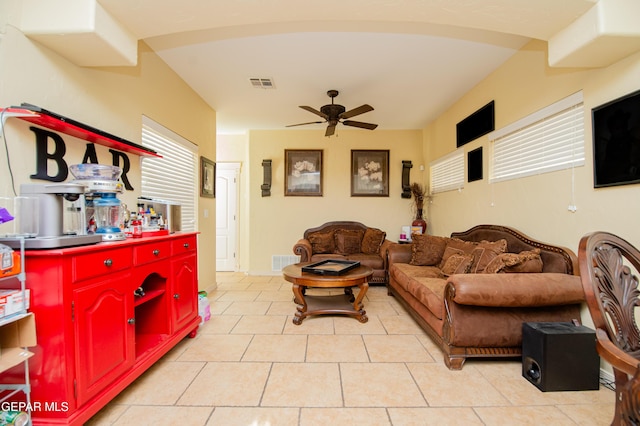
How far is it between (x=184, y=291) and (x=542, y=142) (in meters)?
3.57

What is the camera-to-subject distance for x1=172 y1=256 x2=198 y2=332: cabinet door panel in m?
2.29

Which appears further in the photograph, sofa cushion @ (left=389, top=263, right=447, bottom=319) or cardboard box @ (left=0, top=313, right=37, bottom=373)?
sofa cushion @ (left=389, top=263, right=447, bottom=319)

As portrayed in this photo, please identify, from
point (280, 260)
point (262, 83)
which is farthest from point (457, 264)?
point (280, 260)

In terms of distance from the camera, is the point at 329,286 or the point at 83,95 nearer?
the point at 83,95

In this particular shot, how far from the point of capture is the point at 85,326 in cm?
142

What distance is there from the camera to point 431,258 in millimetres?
3637

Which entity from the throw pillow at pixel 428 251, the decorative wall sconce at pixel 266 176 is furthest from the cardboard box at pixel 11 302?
the decorative wall sconce at pixel 266 176

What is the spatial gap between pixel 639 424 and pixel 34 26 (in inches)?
133

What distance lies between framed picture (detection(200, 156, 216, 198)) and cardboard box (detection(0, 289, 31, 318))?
8.80 ft

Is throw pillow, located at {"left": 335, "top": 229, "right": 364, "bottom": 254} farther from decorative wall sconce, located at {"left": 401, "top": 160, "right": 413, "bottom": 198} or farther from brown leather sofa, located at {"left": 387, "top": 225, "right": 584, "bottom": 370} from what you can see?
brown leather sofa, located at {"left": 387, "top": 225, "right": 584, "bottom": 370}

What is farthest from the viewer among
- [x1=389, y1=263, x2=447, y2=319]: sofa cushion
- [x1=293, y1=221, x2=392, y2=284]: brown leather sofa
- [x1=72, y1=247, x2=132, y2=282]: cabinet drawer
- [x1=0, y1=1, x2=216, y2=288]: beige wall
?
[x1=293, y1=221, x2=392, y2=284]: brown leather sofa

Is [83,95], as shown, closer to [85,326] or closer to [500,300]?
[85,326]

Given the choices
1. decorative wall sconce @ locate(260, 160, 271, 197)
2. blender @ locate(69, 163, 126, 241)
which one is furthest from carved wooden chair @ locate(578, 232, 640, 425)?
decorative wall sconce @ locate(260, 160, 271, 197)

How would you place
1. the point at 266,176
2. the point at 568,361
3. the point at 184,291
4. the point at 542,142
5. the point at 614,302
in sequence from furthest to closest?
the point at 266,176 → the point at 542,142 → the point at 184,291 → the point at 568,361 → the point at 614,302
